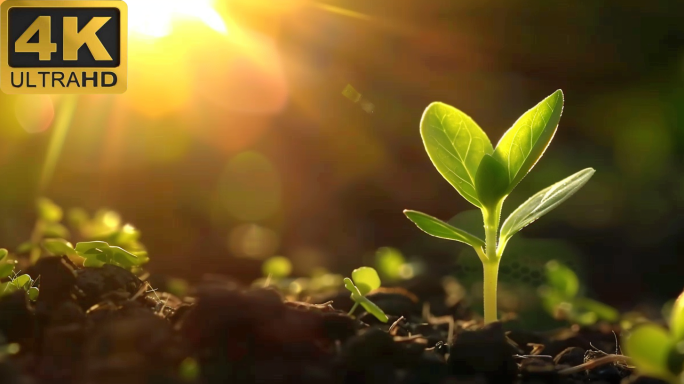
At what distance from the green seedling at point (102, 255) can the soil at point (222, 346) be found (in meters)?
0.06

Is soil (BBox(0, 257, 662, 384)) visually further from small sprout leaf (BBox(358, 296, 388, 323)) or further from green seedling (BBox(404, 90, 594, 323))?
green seedling (BBox(404, 90, 594, 323))

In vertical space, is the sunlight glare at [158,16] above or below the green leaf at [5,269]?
above

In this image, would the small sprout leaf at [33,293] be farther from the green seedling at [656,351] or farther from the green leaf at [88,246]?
the green seedling at [656,351]

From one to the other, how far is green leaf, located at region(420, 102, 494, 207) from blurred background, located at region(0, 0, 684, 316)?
181 centimetres

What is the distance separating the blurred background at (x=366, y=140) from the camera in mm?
2990

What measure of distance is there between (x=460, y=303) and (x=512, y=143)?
2.69 ft

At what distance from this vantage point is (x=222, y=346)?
74 centimetres

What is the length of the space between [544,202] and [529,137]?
12cm

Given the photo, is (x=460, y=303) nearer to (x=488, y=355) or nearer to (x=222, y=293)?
(x=488, y=355)

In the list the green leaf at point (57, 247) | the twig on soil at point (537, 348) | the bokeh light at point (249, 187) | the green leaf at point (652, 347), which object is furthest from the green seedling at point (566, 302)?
the bokeh light at point (249, 187)

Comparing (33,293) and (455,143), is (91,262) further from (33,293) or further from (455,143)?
(455,143)

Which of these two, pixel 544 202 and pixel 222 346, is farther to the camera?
pixel 544 202

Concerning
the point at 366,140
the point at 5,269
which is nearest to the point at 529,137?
the point at 5,269

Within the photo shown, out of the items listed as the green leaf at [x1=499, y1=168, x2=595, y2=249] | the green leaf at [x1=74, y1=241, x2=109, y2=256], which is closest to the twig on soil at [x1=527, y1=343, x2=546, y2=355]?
the green leaf at [x1=499, y1=168, x2=595, y2=249]
